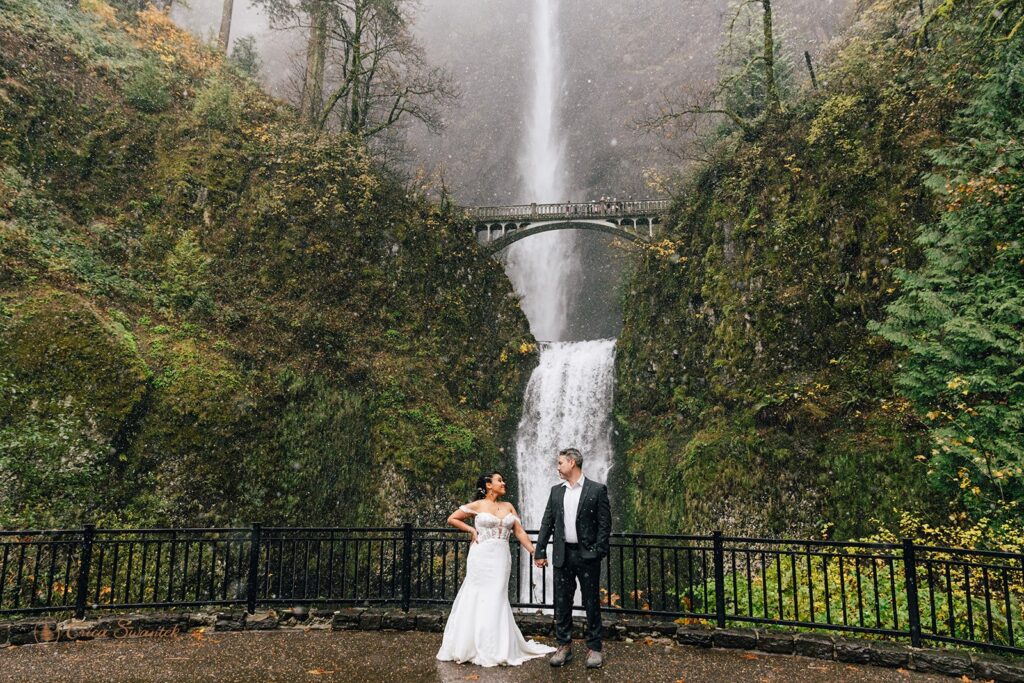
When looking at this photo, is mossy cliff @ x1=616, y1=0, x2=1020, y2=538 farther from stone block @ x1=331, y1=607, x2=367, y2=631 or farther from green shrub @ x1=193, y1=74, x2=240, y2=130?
green shrub @ x1=193, y1=74, x2=240, y2=130

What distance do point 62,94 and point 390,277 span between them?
1215cm

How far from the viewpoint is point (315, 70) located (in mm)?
27312

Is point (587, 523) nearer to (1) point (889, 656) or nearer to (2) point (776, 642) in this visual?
(2) point (776, 642)

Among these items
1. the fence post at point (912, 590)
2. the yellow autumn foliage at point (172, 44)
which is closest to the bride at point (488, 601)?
the fence post at point (912, 590)

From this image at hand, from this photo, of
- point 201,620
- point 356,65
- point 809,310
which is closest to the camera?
point 201,620

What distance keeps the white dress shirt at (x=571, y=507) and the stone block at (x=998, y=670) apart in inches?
173

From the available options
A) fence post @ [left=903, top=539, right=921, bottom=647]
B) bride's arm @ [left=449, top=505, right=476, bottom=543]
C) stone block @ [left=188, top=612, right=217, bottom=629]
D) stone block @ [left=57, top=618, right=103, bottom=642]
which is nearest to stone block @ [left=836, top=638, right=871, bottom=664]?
fence post @ [left=903, top=539, right=921, bottom=647]

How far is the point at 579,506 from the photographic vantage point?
246 inches

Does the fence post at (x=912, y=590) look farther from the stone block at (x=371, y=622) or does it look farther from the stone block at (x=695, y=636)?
the stone block at (x=371, y=622)

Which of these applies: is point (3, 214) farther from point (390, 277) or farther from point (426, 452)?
point (426, 452)

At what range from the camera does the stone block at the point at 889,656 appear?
254 inches

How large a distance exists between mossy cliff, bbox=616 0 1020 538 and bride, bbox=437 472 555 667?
1082 centimetres

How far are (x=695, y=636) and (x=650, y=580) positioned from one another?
3.52 feet

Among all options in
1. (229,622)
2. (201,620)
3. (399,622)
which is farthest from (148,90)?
(399,622)
